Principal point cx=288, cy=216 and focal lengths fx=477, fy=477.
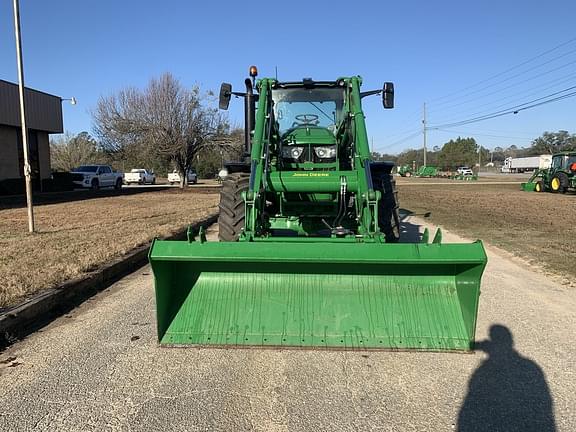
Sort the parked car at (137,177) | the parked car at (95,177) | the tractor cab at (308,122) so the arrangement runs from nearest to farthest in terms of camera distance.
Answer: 1. the tractor cab at (308,122)
2. the parked car at (95,177)
3. the parked car at (137,177)

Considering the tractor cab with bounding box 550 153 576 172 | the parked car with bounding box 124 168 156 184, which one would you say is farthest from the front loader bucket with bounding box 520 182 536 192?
the parked car with bounding box 124 168 156 184

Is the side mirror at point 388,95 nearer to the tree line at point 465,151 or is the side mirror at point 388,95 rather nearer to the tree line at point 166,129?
the tree line at point 166,129

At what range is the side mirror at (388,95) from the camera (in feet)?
23.3

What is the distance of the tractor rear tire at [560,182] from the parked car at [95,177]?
2766 centimetres

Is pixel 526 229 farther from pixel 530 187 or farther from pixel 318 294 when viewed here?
pixel 530 187

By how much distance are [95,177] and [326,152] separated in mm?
26153

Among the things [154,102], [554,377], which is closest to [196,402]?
[554,377]

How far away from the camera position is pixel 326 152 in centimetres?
728

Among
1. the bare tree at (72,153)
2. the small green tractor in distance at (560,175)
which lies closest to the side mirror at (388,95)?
the small green tractor in distance at (560,175)

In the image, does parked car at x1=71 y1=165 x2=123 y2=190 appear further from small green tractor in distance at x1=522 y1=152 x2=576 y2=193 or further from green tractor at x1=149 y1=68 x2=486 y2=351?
small green tractor in distance at x1=522 y1=152 x2=576 y2=193

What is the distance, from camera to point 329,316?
4.14 metres

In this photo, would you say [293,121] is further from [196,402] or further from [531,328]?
[196,402]

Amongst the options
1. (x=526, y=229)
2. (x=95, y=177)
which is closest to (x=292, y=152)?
(x=526, y=229)

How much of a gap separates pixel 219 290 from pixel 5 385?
1.77 metres
